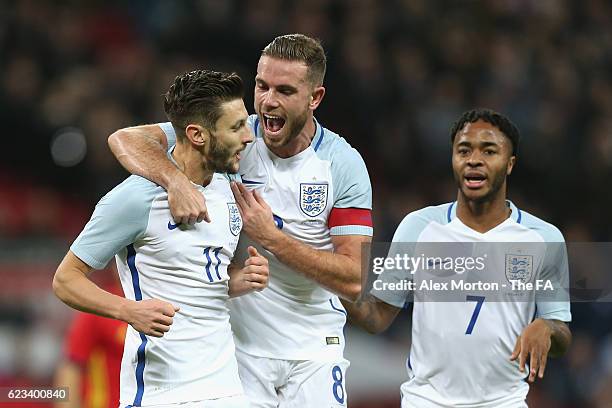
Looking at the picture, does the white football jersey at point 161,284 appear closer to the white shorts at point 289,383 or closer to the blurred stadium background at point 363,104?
the white shorts at point 289,383

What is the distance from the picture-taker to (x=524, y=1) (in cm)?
1100

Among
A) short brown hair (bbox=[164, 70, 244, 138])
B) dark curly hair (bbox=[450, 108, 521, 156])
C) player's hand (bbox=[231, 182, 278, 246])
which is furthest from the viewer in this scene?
dark curly hair (bbox=[450, 108, 521, 156])

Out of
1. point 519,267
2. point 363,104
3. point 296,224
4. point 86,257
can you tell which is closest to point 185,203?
point 86,257

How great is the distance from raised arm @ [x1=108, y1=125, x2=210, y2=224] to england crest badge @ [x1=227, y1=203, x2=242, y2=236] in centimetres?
15

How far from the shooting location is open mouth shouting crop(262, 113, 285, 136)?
4.20 m

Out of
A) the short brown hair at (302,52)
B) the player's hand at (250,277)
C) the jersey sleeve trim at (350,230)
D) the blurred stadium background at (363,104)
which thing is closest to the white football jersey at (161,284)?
the player's hand at (250,277)

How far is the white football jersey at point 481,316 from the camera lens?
14.8ft

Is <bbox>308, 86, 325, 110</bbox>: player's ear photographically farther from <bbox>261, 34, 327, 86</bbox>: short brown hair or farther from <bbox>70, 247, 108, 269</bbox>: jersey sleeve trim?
<bbox>70, 247, 108, 269</bbox>: jersey sleeve trim

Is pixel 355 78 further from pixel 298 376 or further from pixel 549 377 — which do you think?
pixel 298 376

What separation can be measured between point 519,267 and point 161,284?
1744 mm

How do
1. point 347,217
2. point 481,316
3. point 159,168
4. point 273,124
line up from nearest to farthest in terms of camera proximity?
point 159,168 → point 273,124 → point 347,217 → point 481,316

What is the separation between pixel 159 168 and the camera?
373 centimetres

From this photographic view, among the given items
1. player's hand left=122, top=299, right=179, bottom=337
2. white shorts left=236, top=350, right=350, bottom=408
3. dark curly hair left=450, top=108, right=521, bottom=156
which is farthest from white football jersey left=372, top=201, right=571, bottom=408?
player's hand left=122, top=299, right=179, bottom=337

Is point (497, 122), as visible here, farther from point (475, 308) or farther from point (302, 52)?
point (302, 52)
